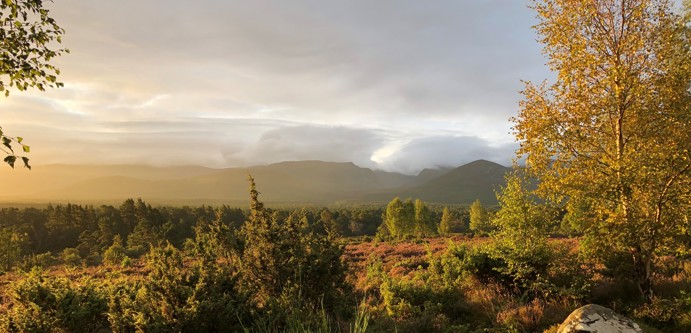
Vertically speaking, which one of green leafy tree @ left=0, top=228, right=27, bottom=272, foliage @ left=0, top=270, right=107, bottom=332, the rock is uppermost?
foliage @ left=0, top=270, right=107, bottom=332

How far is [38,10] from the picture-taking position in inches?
282

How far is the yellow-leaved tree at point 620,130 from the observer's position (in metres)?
10.5

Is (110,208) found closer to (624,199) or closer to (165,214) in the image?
(165,214)

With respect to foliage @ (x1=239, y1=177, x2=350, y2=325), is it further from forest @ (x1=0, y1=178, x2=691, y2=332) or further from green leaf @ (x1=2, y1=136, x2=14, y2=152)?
green leaf @ (x1=2, y1=136, x2=14, y2=152)

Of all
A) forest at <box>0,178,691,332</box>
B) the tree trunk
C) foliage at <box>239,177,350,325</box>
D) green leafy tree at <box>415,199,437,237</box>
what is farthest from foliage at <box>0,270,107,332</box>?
green leafy tree at <box>415,199,437,237</box>

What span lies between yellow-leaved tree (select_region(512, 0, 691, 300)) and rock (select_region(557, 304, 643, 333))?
143 inches

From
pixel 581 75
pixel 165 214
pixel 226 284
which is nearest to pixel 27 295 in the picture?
pixel 226 284

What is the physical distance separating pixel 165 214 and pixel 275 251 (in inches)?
3474

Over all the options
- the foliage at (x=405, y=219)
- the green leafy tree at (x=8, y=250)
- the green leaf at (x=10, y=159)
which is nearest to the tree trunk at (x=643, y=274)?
the green leaf at (x=10, y=159)

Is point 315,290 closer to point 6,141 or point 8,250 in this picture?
point 6,141

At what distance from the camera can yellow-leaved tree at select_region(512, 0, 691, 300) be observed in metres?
10.5

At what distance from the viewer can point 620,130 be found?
11.8 m

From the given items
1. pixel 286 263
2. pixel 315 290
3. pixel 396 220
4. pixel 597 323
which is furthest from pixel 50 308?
pixel 396 220

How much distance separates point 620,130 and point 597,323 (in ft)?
24.3
